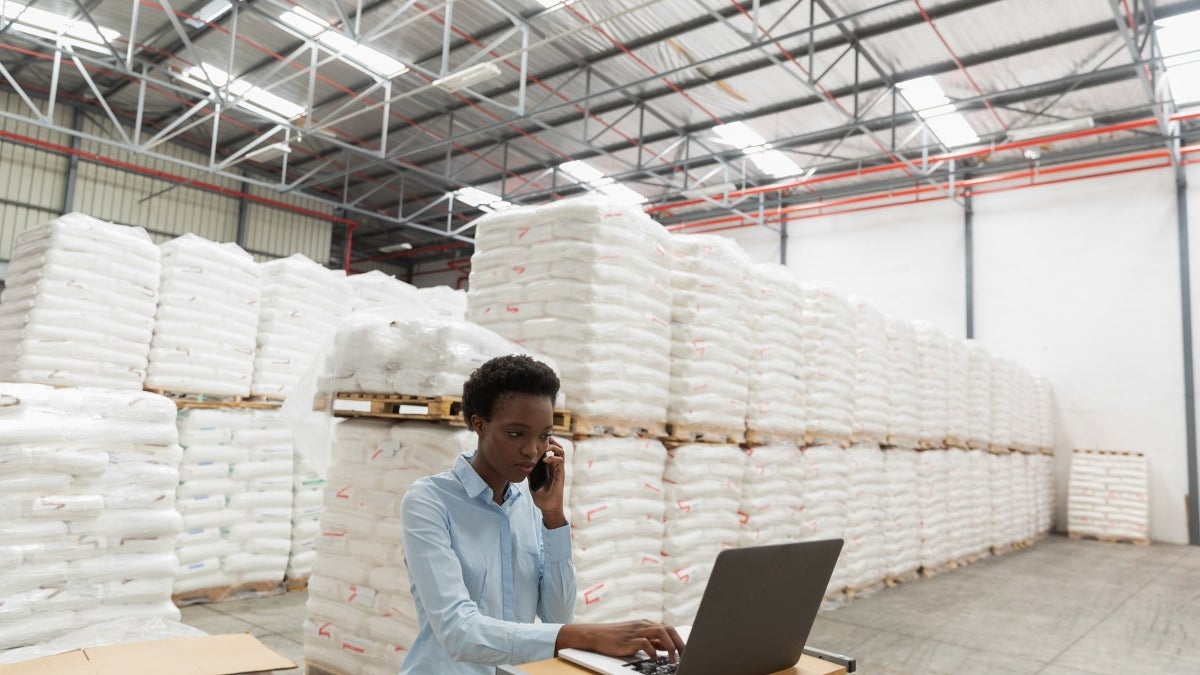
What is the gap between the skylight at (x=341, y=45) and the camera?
10.1 m

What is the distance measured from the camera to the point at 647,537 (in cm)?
486

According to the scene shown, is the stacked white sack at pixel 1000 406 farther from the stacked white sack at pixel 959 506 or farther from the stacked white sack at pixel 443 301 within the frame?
the stacked white sack at pixel 443 301

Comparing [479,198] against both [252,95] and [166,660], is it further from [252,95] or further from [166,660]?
[166,660]

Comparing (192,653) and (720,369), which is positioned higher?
(720,369)

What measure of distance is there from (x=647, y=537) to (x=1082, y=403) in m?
11.6

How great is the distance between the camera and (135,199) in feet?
54.0

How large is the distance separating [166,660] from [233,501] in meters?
3.69

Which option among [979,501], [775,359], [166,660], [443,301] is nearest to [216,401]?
[443,301]

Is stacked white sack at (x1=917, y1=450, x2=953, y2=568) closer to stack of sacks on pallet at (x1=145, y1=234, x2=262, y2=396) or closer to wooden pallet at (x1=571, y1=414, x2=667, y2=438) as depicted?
wooden pallet at (x1=571, y1=414, x2=667, y2=438)

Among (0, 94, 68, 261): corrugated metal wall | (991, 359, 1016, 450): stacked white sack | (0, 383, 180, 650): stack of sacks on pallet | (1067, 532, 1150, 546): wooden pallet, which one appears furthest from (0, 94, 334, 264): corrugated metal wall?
(1067, 532, 1150, 546): wooden pallet

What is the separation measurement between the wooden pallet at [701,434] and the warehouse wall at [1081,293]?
9892 mm

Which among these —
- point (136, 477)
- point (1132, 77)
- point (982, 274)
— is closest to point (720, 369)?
point (136, 477)

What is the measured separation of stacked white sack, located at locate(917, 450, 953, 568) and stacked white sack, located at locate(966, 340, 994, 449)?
3.84 ft

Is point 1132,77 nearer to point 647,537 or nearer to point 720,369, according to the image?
point 720,369
